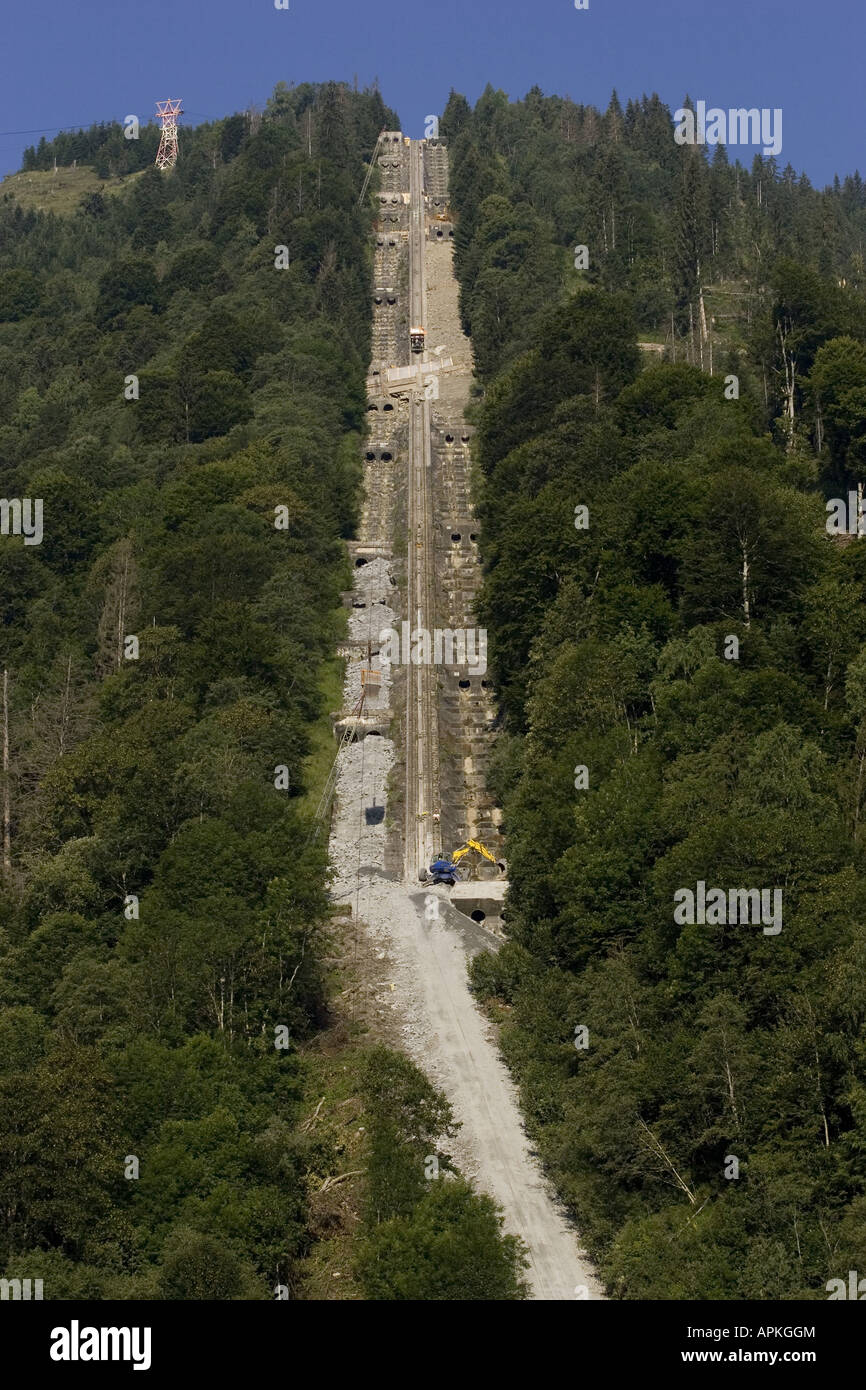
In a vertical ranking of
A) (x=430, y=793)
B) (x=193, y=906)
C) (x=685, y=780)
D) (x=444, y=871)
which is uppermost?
(x=430, y=793)

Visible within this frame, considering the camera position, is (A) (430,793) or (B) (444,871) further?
(A) (430,793)

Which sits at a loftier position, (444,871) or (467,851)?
(467,851)

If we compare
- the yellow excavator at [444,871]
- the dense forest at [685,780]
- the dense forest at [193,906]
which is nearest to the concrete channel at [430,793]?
the yellow excavator at [444,871]

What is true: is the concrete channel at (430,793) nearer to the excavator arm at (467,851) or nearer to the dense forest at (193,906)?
the excavator arm at (467,851)

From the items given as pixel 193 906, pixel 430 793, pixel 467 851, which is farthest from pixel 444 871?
pixel 193 906

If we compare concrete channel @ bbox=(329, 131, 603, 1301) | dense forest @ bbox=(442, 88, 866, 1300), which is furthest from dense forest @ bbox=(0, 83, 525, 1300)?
dense forest @ bbox=(442, 88, 866, 1300)

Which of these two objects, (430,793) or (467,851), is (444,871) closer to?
(467,851)
